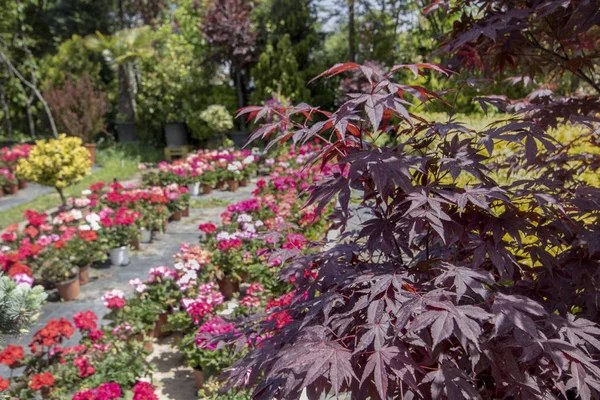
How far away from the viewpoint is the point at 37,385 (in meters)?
2.55

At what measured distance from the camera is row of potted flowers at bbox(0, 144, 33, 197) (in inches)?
339

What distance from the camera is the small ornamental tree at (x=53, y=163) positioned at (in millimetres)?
6082

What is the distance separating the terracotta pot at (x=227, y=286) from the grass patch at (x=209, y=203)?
3.40 meters

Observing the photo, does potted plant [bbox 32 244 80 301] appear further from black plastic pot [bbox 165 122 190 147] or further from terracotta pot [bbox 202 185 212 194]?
black plastic pot [bbox 165 122 190 147]

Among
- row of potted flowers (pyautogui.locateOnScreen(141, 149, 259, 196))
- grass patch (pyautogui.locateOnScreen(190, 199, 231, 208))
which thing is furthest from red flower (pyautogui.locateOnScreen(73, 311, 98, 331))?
row of potted flowers (pyautogui.locateOnScreen(141, 149, 259, 196))

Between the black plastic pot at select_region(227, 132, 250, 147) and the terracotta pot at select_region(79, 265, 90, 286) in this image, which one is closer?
the terracotta pot at select_region(79, 265, 90, 286)

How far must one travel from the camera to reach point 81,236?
15.5 ft

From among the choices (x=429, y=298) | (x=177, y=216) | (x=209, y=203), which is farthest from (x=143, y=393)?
(x=209, y=203)

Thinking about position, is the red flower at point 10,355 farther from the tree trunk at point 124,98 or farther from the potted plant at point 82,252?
the tree trunk at point 124,98

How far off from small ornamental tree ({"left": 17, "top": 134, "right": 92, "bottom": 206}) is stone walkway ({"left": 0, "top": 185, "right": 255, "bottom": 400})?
1463 millimetres

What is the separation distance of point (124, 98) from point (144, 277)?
10.4m

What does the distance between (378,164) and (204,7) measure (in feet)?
40.7

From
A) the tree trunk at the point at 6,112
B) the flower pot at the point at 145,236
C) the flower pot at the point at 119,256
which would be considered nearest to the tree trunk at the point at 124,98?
the tree trunk at the point at 6,112

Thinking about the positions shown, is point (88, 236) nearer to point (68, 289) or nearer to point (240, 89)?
point (68, 289)
